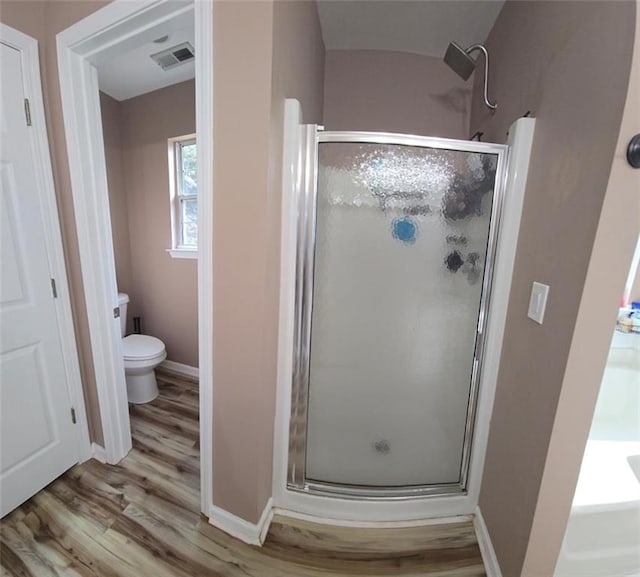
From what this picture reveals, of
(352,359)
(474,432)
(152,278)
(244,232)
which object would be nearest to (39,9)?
(244,232)

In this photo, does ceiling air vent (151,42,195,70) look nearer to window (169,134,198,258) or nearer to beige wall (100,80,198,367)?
beige wall (100,80,198,367)

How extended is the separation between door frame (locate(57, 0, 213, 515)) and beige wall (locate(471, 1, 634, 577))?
1.15 metres

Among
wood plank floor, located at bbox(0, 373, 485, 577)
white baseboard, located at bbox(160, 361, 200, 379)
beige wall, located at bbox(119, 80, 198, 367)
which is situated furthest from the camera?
white baseboard, located at bbox(160, 361, 200, 379)

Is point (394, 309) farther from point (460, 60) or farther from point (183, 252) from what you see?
point (183, 252)

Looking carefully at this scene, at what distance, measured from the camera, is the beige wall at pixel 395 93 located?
181 cm

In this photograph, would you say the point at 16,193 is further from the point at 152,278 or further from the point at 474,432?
the point at 474,432

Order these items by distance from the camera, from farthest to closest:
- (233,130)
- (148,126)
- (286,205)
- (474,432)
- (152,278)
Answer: (152,278), (148,126), (474,432), (286,205), (233,130)

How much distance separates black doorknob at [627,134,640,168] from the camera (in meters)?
0.64

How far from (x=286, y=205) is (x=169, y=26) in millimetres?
775

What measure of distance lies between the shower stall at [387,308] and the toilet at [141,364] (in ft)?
4.31

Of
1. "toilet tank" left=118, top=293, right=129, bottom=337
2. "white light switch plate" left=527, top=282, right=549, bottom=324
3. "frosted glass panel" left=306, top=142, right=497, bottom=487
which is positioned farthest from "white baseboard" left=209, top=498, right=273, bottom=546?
"toilet tank" left=118, top=293, right=129, bottom=337

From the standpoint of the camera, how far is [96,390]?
142cm

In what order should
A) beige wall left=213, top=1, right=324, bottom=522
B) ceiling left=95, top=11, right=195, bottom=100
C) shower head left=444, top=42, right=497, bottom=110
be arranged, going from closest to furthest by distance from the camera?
beige wall left=213, top=1, right=324, bottom=522, shower head left=444, top=42, right=497, bottom=110, ceiling left=95, top=11, right=195, bottom=100

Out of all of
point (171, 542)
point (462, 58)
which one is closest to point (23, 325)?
point (171, 542)
